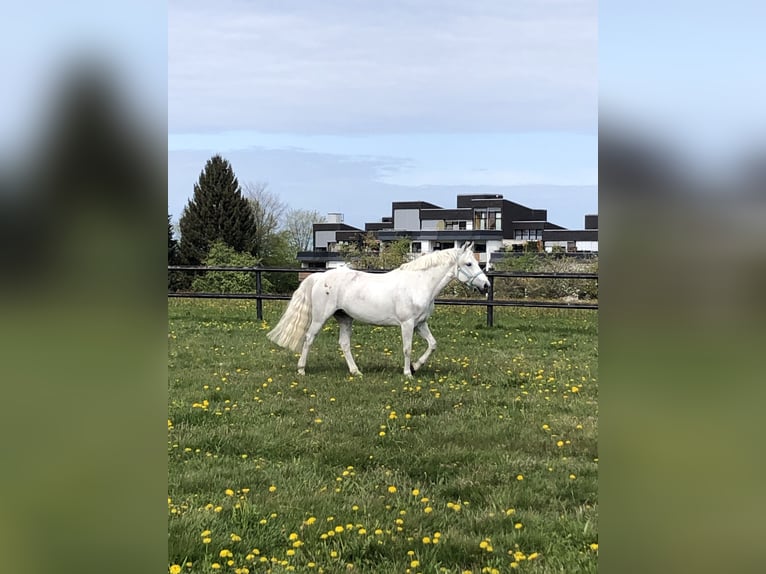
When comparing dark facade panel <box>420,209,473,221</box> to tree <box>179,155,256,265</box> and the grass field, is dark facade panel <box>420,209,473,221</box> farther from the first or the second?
the grass field

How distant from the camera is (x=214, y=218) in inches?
1533

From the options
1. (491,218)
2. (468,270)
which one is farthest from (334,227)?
(468,270)

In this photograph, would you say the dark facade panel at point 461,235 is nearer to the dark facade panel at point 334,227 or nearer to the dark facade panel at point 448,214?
the dark facade panel at point 448,214

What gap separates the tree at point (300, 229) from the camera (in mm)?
38156

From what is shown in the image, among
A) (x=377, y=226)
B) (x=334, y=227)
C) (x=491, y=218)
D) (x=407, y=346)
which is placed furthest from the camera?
(x=377, y=226)

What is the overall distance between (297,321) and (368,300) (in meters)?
0.85

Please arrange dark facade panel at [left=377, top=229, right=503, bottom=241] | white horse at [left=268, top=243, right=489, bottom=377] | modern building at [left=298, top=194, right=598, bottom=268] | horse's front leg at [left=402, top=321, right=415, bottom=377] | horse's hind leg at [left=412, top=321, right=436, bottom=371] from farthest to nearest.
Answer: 1. modern building at [left=298, top=194, right=598, bottom=268]
2. dark facade panel at [left=377, top=229, right=503, bottom=241]
3. white horse at [left=268, top=243, right=489, bottom=377]
4. horse's hind leg at [left=412, top=321, right=436, bottom=371]
5. horse's front leg at [left=402, top=321, right=415, bottom=377]

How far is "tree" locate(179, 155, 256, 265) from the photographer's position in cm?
3875

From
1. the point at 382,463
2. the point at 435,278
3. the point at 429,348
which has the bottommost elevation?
the point at 382,463

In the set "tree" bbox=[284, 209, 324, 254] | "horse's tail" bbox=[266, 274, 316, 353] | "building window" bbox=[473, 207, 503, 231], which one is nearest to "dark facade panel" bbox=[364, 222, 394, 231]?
"building window" bbox=[473, 207, 503, 231]

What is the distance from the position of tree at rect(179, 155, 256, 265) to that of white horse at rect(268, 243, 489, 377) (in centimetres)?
3157
